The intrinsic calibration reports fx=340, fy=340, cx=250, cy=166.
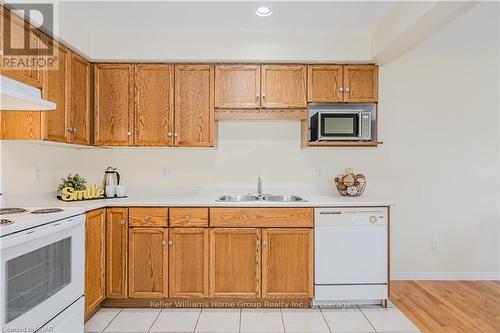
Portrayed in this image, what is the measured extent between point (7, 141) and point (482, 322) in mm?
3953

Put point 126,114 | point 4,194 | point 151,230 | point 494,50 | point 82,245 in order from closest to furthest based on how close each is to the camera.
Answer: point 82,245 < point 4,194 < point 151,230 < point 126,114 < point 494,50

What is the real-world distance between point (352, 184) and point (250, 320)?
1578 mm

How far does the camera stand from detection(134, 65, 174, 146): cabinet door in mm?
3225

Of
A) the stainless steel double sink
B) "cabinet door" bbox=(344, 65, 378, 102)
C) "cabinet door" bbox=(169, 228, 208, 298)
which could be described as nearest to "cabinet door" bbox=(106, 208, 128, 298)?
"cabinet door" bbox=(169, 228, 208, 298)

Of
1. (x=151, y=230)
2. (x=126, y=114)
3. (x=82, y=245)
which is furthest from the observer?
(x=126, y=114)

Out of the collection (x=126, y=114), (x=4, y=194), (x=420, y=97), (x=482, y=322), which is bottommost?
(x=482, y=322)

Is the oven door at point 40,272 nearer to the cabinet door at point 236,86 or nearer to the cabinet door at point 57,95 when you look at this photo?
the cabinet door at point 57,95

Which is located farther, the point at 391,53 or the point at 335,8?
the point at 391,53

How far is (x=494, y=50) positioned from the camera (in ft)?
11.9

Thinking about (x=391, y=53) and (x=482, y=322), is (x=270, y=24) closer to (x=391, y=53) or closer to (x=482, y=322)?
(x=391, y=53)

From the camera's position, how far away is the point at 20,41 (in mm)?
2285

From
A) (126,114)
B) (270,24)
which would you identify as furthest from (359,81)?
(126,114)

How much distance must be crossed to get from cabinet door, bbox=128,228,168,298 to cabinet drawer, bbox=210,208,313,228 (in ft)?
1.59

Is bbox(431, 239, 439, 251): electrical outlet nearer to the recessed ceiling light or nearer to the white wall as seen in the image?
the white wall
